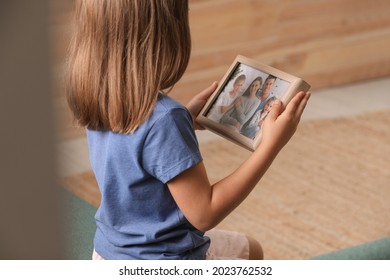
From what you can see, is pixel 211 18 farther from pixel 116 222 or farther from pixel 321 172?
pixel 116 222

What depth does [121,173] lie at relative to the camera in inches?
46.8

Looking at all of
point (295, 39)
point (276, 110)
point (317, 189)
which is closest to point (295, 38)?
point (295, 39)

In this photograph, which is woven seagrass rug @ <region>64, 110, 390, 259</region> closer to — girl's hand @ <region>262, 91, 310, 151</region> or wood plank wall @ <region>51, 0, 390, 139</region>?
wood plank wall @ <region>51, 0, 390, 139</region>

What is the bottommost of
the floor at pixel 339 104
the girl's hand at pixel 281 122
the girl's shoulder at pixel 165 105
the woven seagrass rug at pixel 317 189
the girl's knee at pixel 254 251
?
the woven seagrass rug at pixel 317 189

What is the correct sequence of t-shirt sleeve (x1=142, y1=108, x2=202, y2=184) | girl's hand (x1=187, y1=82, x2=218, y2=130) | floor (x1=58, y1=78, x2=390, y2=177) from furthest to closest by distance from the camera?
floor (x1=58, y1=78, x2=390, y2=177) → girl's hand (x1=187, y1=82, x2=218, y2=130) → t-shirt sleeve (x1=142, y1=108, x2=202, y2=184)

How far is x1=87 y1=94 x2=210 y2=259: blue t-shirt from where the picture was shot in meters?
1.13

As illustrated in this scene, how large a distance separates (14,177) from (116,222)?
1001 millimetres

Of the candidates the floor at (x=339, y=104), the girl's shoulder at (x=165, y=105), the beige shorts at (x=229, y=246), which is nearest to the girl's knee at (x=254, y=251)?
the beige shorts at (x=229, y=246)

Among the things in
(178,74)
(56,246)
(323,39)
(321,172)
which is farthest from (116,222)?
(323,39)

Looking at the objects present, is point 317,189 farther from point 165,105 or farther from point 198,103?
point 165,105

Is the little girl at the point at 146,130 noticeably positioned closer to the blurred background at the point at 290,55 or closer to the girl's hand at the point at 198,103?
the blurred background at the point at 290,55

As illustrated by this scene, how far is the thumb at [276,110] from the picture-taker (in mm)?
1250

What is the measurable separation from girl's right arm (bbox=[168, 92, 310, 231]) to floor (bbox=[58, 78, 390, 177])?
6.40 ft

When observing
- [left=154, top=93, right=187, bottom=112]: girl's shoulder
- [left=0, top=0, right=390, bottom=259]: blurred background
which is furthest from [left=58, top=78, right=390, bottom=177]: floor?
[left=154, top=93, right=187, bottom=112]: girl's shoulder
